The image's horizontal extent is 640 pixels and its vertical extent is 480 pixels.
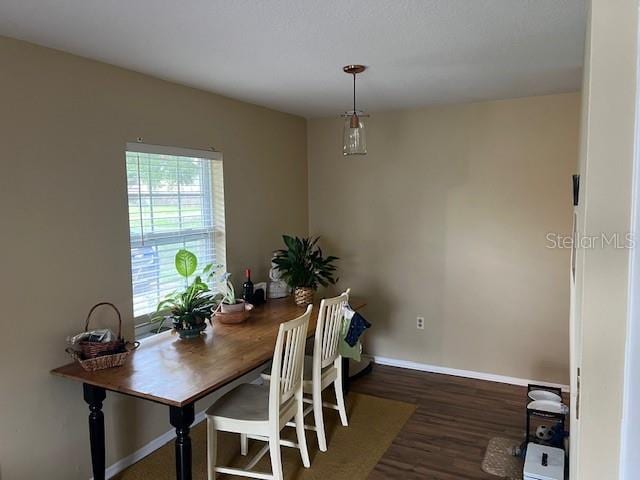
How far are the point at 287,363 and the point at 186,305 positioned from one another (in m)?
0.77

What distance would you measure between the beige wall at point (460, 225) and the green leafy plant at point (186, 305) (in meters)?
1.85

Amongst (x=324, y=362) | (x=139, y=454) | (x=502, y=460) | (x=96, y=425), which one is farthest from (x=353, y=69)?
(x=139, y=454)

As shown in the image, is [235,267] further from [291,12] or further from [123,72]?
[291,12]

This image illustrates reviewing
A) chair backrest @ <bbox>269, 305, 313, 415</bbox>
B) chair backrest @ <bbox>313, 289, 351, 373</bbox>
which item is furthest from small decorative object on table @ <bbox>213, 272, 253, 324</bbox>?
chair backrest @ <bbox>269, 305, 313, 415</bbox>

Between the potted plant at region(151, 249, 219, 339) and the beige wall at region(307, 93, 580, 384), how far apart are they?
1850 millimetres

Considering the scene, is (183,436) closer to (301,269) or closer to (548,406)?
(301,269)

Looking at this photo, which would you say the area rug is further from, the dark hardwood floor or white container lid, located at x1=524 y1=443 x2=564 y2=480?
white container lid, located at x1=524 y1=443 x2=564 y2=480

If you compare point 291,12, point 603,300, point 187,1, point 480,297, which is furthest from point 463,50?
point 480,297

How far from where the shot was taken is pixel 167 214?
126 inches

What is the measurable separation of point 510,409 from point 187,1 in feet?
11.1

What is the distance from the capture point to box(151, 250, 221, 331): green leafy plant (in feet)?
9.26

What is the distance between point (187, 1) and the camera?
1796mm

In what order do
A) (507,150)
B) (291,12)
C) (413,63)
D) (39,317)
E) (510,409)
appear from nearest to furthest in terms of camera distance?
(291,12) < (39,317) < (413,63) < (510,409) < (507,150)

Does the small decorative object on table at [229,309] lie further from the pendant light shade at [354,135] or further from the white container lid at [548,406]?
the white container lid at [548,406]
